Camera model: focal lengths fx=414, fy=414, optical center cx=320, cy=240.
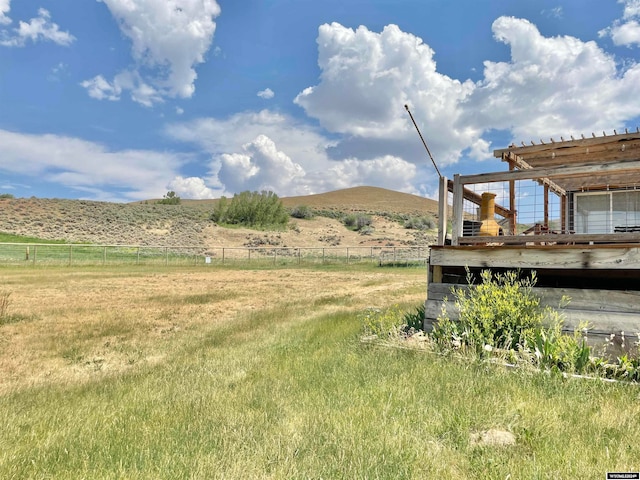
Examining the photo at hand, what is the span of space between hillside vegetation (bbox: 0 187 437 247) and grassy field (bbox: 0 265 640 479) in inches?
1565

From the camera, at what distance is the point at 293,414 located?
3.77 meters

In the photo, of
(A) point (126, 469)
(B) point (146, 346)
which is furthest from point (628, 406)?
(B) point (146, 346)

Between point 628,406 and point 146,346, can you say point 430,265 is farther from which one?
point 146,346

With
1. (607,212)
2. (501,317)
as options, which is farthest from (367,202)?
(501,317)

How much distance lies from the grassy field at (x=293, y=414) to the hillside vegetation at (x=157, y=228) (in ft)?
130

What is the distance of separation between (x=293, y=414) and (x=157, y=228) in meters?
50.4

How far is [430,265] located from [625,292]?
8.14 feet

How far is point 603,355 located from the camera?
4.77m

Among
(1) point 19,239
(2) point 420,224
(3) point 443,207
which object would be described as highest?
(2) point 420,224

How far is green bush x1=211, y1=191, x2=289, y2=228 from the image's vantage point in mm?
56750

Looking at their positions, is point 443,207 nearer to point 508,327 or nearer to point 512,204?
point 508,327

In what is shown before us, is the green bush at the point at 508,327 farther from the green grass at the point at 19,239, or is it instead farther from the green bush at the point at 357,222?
the green bush at the point at 357,222

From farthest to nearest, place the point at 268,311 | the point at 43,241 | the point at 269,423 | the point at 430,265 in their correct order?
the point at 43,241, the point at 268,311, the point at 430,265, the point at 269,423

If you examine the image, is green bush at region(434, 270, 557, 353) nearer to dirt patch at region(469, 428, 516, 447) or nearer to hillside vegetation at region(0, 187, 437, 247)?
dirt patch at region(469, 428, 516, 447)
